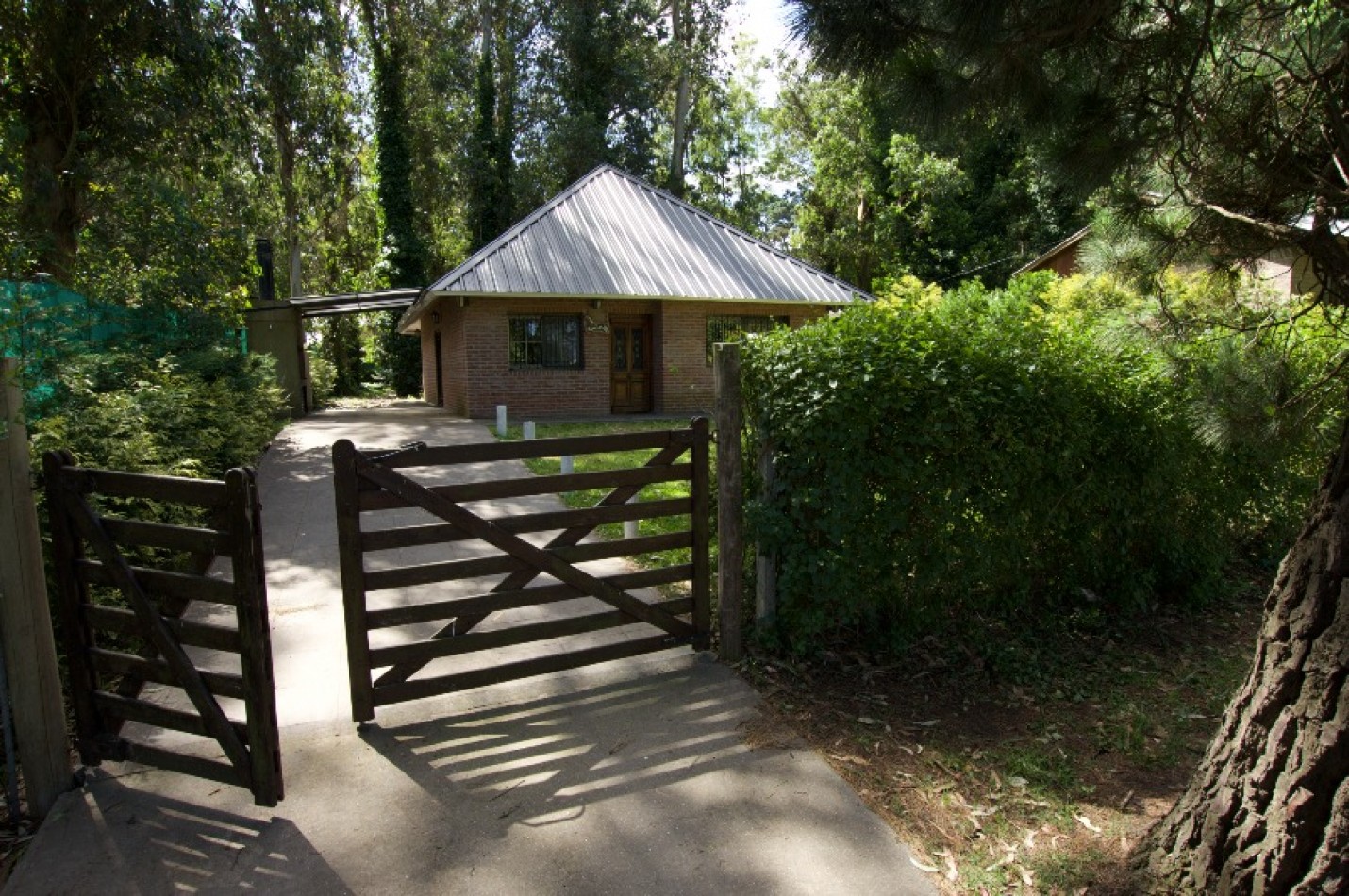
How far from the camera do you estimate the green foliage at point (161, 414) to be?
18.0 ft

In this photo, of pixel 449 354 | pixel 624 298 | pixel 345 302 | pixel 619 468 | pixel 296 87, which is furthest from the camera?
pixel 345 302

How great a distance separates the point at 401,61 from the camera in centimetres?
3011

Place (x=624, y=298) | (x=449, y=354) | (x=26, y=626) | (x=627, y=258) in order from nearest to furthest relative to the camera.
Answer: (x=26, y=626) → (x=624, y=298) → (x=627, y=258) → (x=449, y=354)

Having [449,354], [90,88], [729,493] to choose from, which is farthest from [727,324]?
[729,493]

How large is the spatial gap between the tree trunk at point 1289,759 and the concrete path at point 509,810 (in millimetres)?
950

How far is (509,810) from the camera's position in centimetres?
329

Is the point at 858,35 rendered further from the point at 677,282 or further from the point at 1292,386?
the point at 677,282

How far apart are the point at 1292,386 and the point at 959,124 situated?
2.28m

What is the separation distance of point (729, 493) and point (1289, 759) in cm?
291

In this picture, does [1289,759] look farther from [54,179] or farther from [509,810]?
[54,179]

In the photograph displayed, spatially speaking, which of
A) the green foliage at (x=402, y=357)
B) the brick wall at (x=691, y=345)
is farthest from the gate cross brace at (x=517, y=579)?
the green foliage at (x=402, y=357)

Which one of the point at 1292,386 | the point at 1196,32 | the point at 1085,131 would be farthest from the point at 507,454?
the point at 1292,386

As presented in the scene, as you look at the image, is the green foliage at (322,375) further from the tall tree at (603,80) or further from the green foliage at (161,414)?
the green foliage at (161,414)

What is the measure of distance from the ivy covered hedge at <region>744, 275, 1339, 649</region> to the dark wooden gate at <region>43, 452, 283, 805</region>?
2691 millimetres
